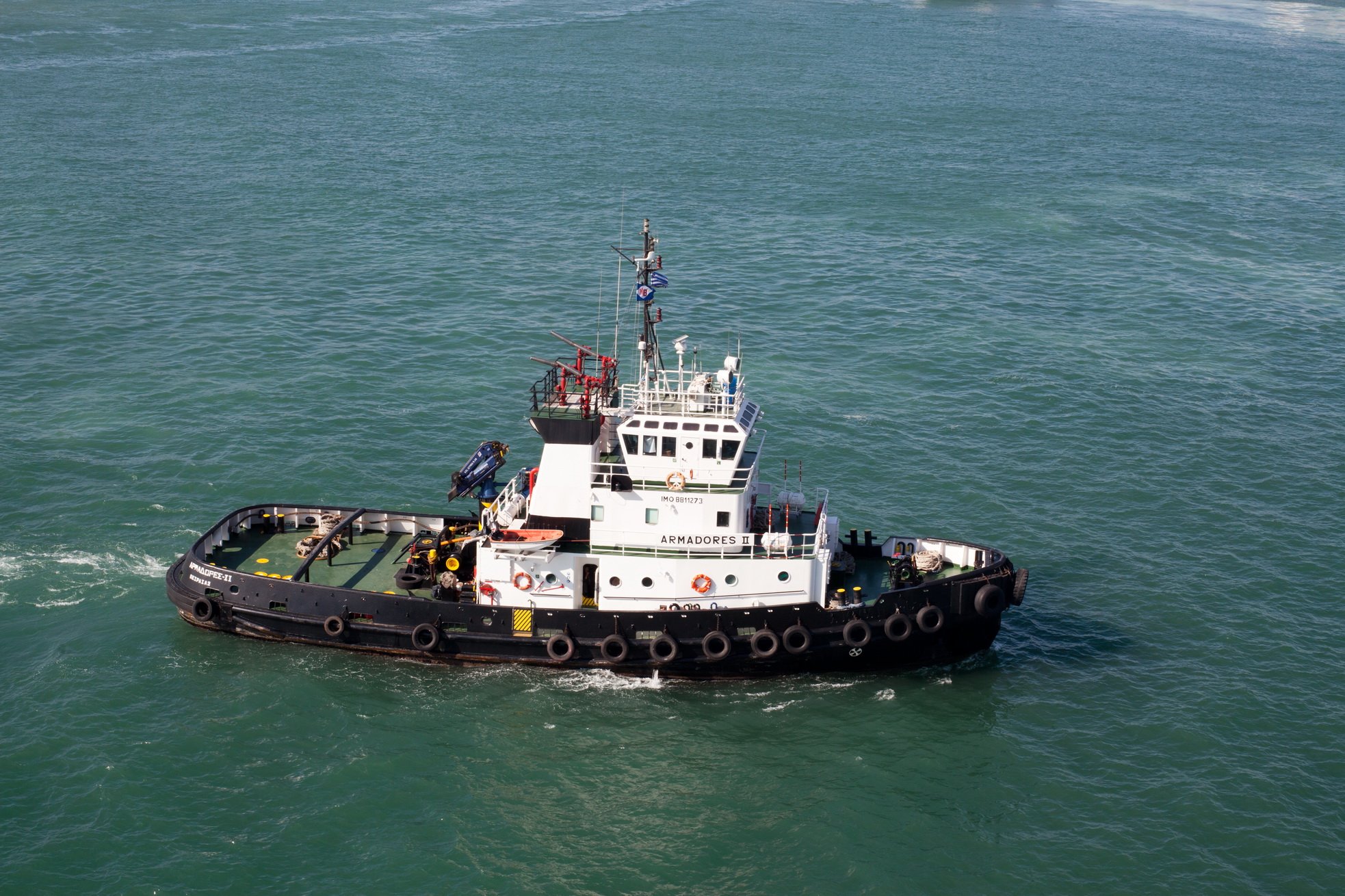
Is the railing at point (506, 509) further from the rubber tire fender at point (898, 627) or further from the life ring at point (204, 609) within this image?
the rubber tire fender at point (898, 627)

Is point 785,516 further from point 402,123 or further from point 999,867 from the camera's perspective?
point 402,123

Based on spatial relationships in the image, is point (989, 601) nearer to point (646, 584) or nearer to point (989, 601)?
point (989, 601)

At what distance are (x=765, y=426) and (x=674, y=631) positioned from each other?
1551cm

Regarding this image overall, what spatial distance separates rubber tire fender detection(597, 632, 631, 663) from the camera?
28.8 meters

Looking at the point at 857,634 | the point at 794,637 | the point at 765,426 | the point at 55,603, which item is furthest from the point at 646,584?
the point at 55,603

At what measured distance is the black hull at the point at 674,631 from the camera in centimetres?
2883

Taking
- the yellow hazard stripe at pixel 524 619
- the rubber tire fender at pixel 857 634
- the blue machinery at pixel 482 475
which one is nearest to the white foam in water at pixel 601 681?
the yellow hazard stripe at pixel 524 619

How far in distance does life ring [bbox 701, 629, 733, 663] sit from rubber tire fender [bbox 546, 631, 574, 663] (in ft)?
9.89

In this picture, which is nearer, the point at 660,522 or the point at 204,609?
the point at 660,522

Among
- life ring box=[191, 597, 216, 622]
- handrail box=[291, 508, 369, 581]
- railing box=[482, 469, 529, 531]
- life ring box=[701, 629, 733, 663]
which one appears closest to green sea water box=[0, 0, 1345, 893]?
life ring box=[191, 597, 216, 622]

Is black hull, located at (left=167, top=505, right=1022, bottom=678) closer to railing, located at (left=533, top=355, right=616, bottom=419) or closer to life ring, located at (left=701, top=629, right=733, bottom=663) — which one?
life ring, located at (left=701, top=629, right=733, bottom=663)

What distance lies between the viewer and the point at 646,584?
29391 millimetres

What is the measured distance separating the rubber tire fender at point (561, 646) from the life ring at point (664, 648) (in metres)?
1.83

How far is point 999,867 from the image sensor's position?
78.7 feet
